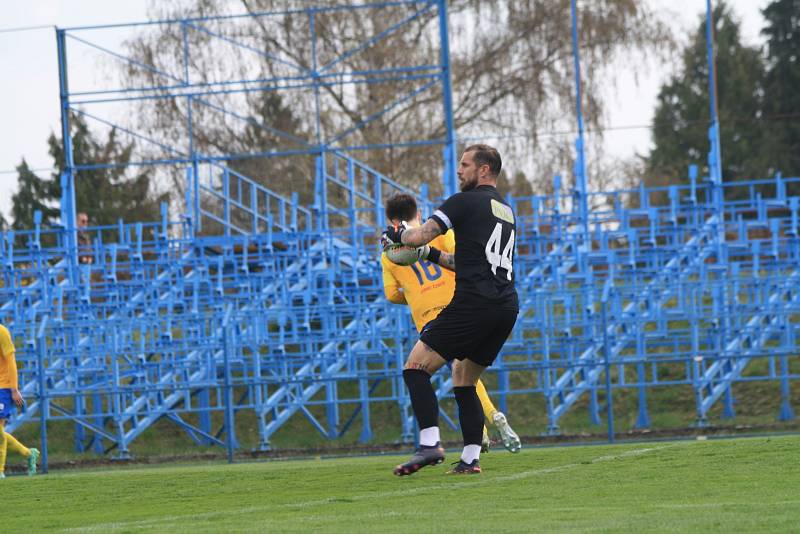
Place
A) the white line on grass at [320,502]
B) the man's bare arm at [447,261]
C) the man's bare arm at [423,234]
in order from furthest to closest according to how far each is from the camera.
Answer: the man's bare arm at [447,261]
the man's bare arm at [423,234]
the white line on grass at [320,502]

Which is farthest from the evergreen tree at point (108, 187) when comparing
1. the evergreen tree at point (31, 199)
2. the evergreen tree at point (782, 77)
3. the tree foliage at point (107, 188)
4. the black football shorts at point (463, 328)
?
the black football shorts at point (463, 328)

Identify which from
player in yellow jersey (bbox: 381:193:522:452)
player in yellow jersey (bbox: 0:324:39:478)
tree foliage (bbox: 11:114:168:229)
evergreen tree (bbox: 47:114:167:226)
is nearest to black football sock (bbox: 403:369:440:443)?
player in yellow jersey (bbox: 381:193:522:452)

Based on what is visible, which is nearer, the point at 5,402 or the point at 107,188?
the point at 5,402

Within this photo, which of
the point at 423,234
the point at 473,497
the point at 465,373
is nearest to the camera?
the point at 473,497

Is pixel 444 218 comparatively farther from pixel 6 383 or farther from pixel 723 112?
pixel 723 112

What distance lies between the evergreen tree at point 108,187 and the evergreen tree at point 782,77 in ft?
64.5

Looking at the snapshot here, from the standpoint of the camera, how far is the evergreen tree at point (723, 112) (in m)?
47.1

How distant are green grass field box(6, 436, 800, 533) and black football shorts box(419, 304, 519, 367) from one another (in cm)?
69

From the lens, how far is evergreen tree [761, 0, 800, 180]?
153 ft

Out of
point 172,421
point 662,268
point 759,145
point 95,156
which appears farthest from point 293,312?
point 759,145

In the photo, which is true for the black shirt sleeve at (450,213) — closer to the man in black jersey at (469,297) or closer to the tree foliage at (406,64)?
the man in black jersey at (469,297)

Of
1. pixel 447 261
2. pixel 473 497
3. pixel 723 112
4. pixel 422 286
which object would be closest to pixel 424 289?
pixel 422 286

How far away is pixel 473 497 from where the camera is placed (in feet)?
22.3

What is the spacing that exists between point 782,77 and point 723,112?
2.18 meters
